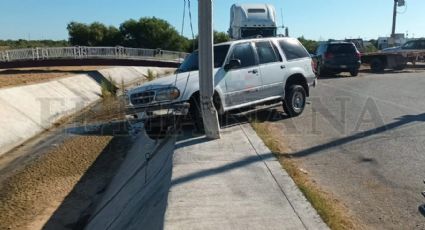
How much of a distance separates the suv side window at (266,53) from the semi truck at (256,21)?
11.8 meters

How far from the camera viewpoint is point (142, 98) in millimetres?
9773

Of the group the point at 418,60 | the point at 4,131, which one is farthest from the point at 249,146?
the point at 418,60

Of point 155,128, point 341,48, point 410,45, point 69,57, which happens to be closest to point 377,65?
point 410,45

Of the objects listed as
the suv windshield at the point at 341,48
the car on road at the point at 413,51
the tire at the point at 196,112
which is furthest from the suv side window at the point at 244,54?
the car on road at the point at 413,51

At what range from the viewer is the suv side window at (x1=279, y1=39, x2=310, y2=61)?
12.3 metres

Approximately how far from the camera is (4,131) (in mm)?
14875

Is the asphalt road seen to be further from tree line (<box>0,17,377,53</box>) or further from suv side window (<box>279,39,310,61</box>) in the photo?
tree line (<box>0,17,377,53</box>)

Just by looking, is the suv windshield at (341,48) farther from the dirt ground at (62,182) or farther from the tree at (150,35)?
the tree at (150,35)

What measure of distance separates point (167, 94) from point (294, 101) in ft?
13.4

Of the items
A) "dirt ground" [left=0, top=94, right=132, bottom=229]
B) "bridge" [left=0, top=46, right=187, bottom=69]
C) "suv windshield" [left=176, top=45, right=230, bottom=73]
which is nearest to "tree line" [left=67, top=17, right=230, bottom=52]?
"bridge" [left=0, top=46, right=187, bottom=69]

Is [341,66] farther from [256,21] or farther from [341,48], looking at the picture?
[256,21]

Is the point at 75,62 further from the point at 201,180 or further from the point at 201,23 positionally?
the point at 201,180

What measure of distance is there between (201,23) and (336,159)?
333cm

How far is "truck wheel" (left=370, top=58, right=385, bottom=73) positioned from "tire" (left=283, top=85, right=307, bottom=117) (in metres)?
19.6
